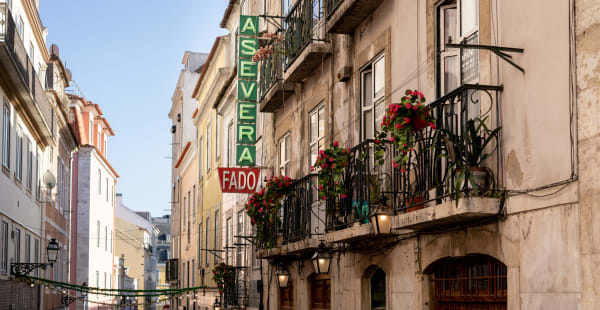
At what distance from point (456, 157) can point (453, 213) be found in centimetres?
53

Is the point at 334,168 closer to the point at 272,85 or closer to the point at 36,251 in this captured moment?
the point at 272,85

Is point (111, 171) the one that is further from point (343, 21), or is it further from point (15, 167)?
point (343, 21)

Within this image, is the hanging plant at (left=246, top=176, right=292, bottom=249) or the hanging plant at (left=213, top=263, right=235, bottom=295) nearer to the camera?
the hanging plant at (left=246, top=176, right=292, bottom=249)

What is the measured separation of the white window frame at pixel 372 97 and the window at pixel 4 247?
424 inches

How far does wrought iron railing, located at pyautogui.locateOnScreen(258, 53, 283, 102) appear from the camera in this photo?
17200mm

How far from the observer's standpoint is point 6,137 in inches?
817

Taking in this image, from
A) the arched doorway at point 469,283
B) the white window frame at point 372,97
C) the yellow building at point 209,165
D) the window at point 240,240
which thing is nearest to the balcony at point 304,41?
the white window frame at point 372,97

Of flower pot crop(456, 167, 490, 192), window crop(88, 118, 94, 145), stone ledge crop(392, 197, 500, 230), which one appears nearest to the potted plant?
flower pot crop(456, 167, 490, 192)

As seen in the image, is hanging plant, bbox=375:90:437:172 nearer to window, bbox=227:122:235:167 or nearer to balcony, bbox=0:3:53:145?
balcony, bbox=0:3:53:145

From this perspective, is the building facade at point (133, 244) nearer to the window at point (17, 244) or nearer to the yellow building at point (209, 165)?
the yellow building at point (209, 165)

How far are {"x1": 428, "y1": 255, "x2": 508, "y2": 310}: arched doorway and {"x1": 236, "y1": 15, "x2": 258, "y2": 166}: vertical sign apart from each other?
1136 centimetres

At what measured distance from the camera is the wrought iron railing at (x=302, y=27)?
1448 centimetres

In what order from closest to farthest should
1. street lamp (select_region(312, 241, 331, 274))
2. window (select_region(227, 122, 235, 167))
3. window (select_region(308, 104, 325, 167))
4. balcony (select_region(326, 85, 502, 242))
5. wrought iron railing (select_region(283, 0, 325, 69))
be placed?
balcony (select_region(326, 85, 502, 242)) < street lamp (select_region(312, 241, 331, 274)) < wrought iron railing (select_region(283, 0, 325, 69)) < window (select_region(308, 104, 325, 167)) < window (select_region(227, 122, 235, 167))

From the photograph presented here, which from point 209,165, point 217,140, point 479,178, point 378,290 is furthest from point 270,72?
point 209,165
